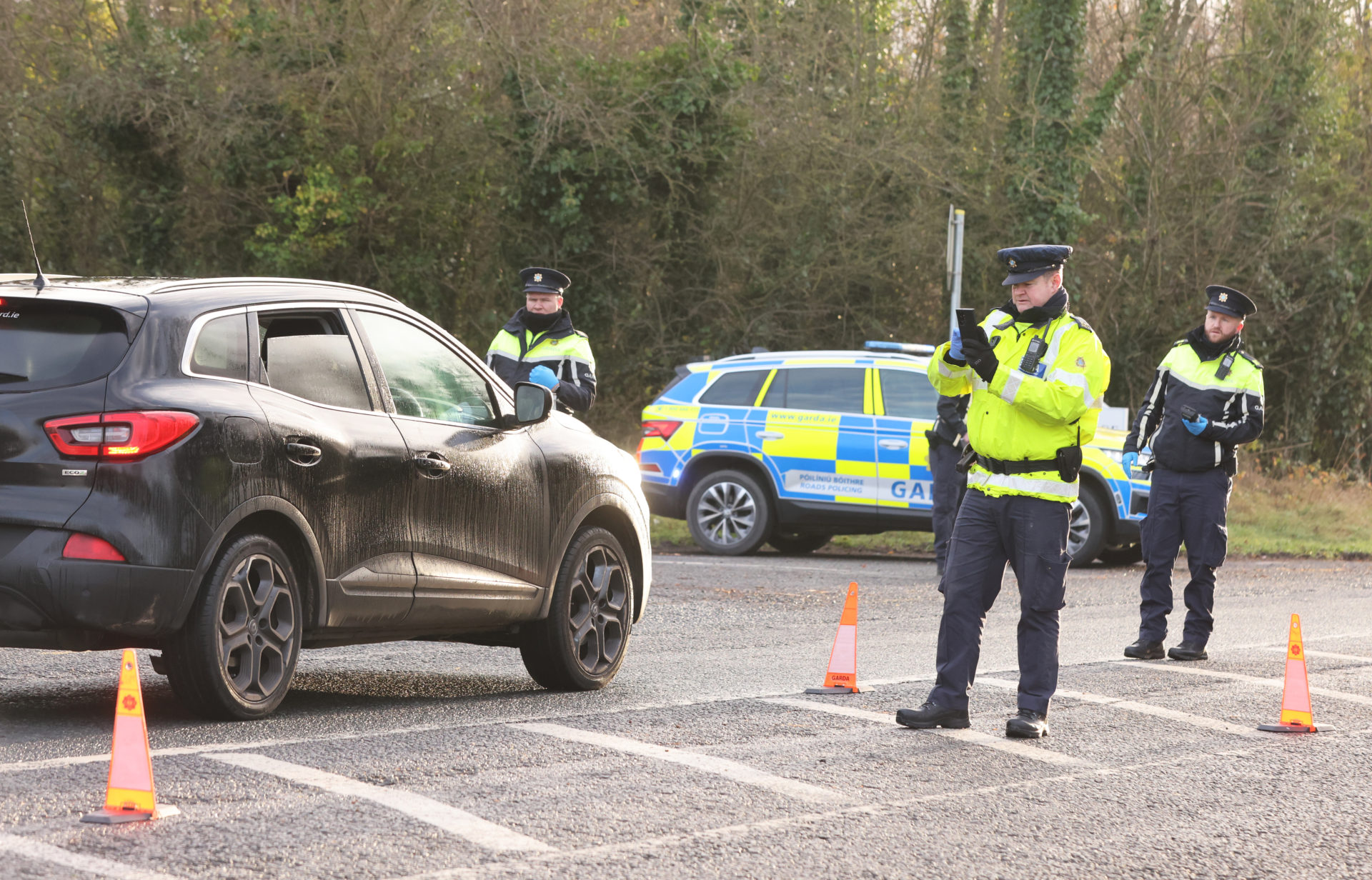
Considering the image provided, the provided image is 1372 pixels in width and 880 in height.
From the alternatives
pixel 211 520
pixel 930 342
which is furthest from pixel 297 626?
pixel 930 342

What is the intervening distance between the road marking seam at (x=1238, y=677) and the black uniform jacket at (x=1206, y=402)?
49.8 inches

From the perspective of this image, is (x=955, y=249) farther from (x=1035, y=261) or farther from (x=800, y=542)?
(x=1035, y=261)

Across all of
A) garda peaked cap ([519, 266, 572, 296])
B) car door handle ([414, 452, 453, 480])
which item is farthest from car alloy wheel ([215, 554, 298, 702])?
garda peaked cap ([519, 266, 572, 296])

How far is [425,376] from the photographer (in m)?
6.98

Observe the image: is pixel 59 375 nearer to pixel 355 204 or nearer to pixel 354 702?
pixel 354 702

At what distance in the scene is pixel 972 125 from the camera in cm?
2319

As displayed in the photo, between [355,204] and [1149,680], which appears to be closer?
[1149,680]

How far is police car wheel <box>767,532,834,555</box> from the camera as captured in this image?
16.1m

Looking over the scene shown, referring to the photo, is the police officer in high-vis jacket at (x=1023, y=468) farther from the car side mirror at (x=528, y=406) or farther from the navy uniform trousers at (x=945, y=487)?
the navy uniform trousers at (x=945, y=487)

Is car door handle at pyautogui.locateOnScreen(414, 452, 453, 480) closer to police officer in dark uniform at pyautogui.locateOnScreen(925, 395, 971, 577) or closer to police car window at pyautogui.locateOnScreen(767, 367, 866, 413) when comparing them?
police officer in dark uniform at pyautogui.locateOnScreen(925, 395, 971, 577)

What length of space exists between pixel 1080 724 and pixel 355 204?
16.7 m

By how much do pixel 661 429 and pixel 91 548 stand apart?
10133 mm

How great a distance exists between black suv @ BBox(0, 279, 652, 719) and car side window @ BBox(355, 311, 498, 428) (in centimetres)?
1

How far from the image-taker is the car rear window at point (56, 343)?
562 centimetres
